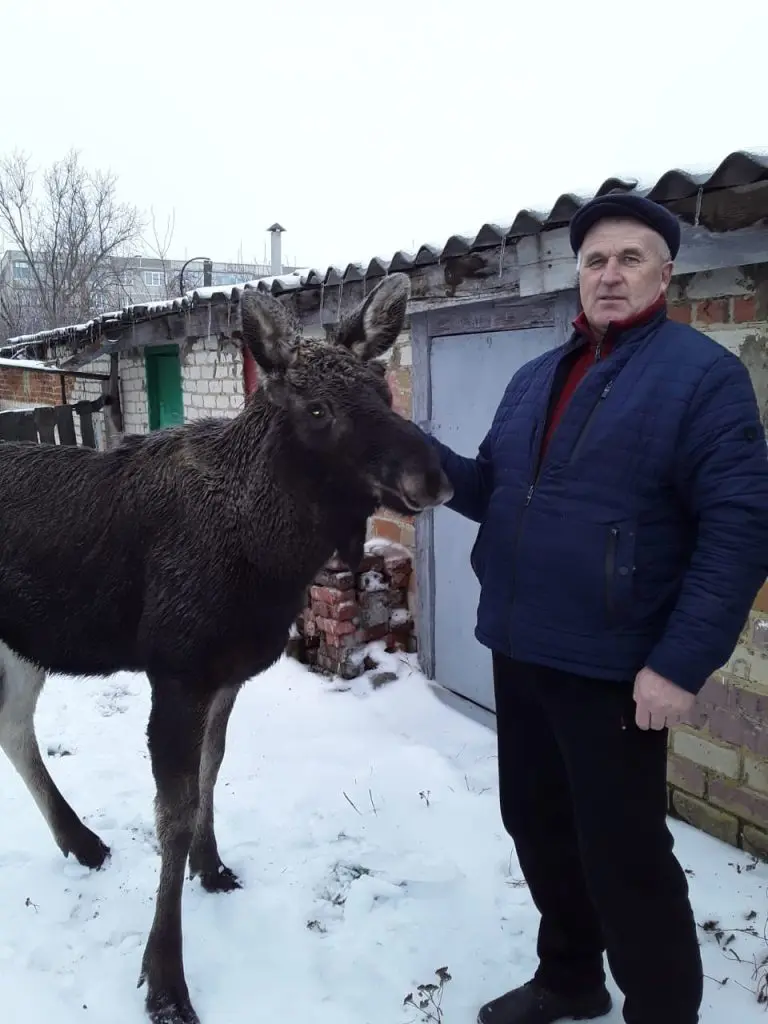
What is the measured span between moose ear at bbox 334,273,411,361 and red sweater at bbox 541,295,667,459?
60 cm

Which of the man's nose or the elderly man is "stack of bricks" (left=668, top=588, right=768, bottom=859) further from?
the man's nose

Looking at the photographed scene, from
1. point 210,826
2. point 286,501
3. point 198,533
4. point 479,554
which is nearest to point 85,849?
point 210,826

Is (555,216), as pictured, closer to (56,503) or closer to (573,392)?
(573,392)

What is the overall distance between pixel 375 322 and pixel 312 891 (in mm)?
2224

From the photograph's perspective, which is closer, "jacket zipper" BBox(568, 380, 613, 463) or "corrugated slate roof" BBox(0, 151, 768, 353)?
"jacket zipper" BBox(568, 380, 613, 463)

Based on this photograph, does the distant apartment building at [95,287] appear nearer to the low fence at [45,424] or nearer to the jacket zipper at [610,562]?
the low fence at [45,424]

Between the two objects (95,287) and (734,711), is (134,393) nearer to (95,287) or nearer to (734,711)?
(734,711)

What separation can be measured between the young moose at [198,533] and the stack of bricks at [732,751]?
5.95 ft

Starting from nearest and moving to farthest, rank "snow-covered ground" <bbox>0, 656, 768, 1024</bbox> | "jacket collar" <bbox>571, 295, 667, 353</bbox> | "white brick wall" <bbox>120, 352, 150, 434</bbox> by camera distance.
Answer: "jacket collar" <bbox>571, 295, 667, 353</bbox> < "snow-covered ground" <bbox>0, 656, 768, 1024</bbox> < "white brick wall" <bbox>120, 352, 150, 434</bbox>

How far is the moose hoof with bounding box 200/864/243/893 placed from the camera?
292cm

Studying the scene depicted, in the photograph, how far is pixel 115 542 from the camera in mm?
2414

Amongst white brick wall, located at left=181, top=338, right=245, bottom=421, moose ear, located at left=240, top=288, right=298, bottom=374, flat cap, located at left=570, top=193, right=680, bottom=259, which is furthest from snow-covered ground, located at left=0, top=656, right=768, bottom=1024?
white brick wall, located at left=181, top=338, right=245, bottom=421

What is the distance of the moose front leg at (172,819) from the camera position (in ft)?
7.56

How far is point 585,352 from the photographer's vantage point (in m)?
1.95
